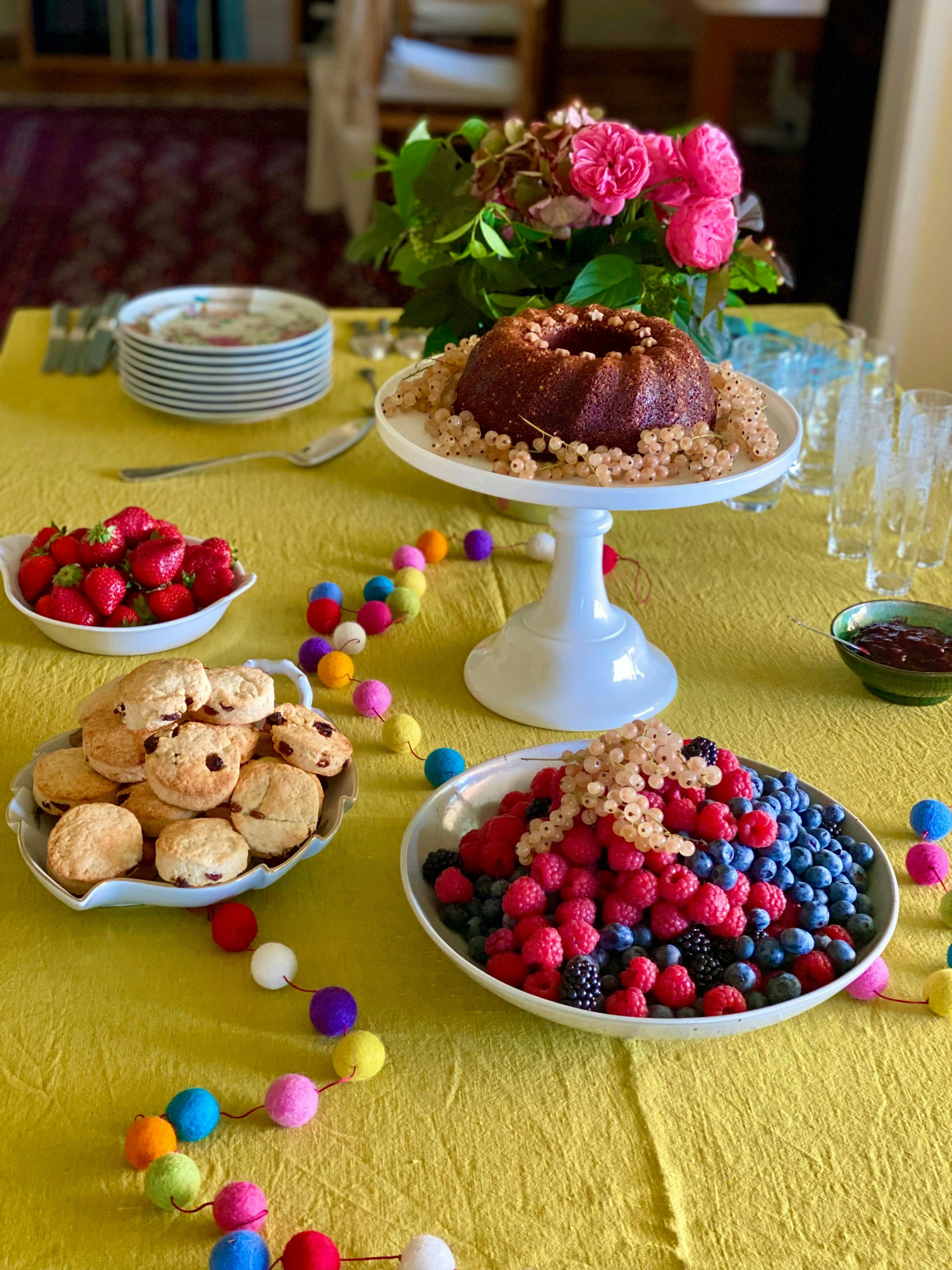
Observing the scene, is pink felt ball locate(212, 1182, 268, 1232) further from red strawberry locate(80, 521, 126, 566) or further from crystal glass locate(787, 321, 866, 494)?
crystal glass locate(787, 321, 866, 494)

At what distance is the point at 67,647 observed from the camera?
46.0 inches

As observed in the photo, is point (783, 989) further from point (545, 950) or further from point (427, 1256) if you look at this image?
point (427, 1256)

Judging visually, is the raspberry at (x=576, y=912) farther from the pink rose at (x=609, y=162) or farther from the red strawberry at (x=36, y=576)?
the pink rose at (x=609, y=162)

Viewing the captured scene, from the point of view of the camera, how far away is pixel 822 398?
4.95 ft

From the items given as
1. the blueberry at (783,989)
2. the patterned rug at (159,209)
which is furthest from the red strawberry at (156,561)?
the patterned rug at (159,209)

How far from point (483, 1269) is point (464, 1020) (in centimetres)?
16

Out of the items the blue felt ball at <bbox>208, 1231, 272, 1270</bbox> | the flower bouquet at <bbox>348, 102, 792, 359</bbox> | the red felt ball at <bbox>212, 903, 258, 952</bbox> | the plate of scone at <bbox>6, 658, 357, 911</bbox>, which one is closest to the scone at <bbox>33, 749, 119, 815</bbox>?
the plate of scone at <bbox>6, 658, 357, 911</bbox>

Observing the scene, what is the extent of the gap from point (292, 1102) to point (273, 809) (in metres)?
0.20

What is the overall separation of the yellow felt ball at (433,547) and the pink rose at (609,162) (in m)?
0.37

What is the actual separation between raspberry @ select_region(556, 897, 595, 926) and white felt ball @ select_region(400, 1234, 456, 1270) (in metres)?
0.19

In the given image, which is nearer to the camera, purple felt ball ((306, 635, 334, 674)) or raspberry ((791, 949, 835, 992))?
raspberry ((791, 949, 835, 992))

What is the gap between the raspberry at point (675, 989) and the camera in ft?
2.39

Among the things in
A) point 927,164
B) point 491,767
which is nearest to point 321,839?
point 491,767

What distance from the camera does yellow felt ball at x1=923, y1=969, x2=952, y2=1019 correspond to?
2.58ft
